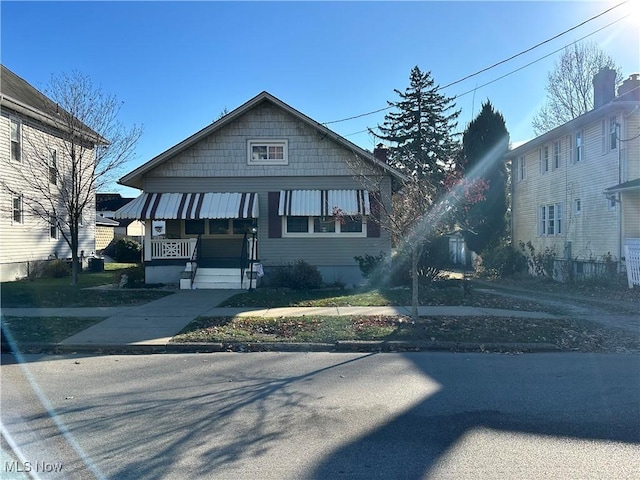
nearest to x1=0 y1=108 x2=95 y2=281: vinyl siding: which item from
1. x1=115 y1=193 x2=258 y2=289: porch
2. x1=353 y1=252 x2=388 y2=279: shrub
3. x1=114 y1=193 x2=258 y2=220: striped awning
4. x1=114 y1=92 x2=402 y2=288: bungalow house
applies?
x1=114 y1=193 x2=258 y2=220: striped awning

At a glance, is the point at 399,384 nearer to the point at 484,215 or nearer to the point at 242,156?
the point at 242,156

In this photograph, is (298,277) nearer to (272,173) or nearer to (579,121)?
(272,173)

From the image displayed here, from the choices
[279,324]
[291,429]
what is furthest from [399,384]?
[279,324]

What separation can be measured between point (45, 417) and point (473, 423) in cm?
440

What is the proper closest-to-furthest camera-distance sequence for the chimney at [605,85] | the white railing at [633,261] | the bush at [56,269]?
1. the white railing at [633,261]
2. the chimney at [605,85]
3. the bush at [56,269]

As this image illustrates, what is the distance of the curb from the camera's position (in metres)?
8.02

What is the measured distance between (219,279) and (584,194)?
15190 millimetres

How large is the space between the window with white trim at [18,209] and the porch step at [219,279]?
30.7 ft

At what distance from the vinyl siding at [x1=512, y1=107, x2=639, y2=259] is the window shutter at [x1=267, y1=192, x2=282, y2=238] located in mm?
12151

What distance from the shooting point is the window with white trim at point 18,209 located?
63.8 feet

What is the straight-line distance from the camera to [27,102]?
19422mm

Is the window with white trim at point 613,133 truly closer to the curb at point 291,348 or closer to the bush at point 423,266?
the bush at point 423,266

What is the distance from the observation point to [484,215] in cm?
2728

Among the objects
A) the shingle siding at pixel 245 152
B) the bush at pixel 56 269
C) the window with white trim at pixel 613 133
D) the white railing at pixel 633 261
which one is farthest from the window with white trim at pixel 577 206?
the bush at pixel 56 269
